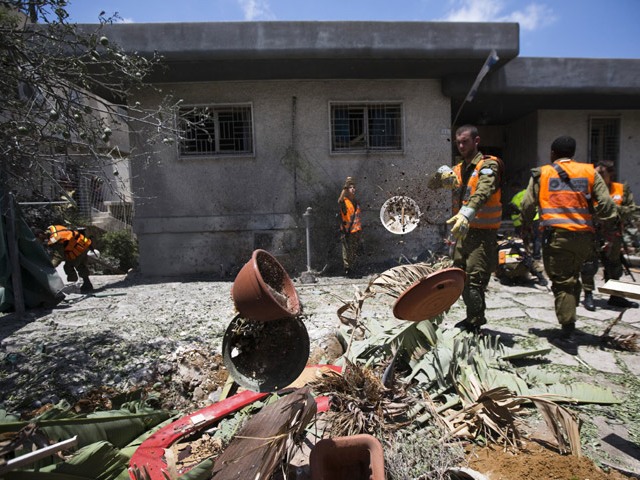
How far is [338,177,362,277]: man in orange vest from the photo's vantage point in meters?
7.24

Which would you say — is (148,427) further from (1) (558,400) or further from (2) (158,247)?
(2) (158,247)

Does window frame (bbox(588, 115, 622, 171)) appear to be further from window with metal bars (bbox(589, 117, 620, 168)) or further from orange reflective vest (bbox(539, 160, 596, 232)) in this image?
orange reflective vest (bbox(539, 160, 596, 232))

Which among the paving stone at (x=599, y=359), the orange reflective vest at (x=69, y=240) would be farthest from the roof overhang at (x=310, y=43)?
the paving stone at (x=599, y=359)

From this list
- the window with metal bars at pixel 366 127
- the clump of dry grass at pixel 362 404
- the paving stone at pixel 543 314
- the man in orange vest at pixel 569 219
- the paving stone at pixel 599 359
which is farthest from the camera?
the window with metal bars at pixel 366 127

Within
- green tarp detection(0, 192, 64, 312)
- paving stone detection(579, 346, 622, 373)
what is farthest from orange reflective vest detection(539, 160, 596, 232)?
green tarp detection(0, 192, 64, 312)

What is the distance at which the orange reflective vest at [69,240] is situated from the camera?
20.9 feet

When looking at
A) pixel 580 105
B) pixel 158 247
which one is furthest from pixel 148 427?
pixel 580 105

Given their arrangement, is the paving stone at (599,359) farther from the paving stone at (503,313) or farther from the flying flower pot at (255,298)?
the flying flower pot at (255,298)

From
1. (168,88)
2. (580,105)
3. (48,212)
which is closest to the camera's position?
(168,88)

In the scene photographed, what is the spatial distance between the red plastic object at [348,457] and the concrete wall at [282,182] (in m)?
5.99

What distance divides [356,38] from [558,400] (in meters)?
6.50

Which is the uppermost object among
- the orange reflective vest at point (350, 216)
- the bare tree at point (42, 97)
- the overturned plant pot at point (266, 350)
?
the bare tree at point (42, 97)

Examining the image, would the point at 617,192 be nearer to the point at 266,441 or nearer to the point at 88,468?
the point at 266,441

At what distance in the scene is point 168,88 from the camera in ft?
25.6
